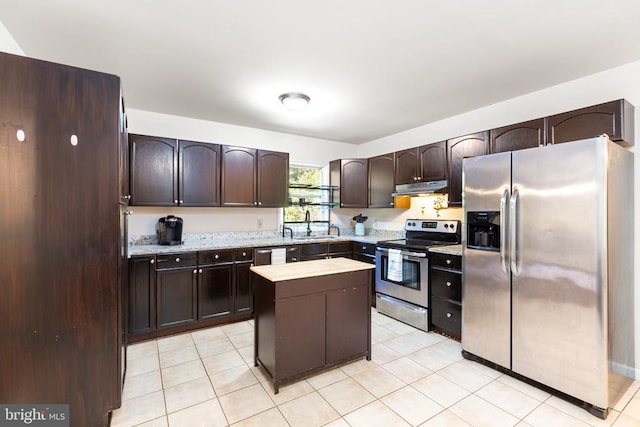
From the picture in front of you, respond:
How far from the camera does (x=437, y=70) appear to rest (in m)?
2.56

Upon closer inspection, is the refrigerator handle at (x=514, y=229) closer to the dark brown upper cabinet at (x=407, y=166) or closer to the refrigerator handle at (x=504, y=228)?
the refrigerator handle at (x=504, y=228)

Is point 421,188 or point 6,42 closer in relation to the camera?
Result: point 6,42

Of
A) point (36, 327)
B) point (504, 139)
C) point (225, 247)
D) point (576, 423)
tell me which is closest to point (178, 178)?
point (225, 247)

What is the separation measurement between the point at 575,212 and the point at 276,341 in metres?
2.28

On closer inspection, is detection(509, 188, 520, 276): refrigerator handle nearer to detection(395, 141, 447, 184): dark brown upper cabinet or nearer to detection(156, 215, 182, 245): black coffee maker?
detection(395, 141, 447, 184): dark brown upper cabinet

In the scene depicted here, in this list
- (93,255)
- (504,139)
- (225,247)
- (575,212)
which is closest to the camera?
(93,255)

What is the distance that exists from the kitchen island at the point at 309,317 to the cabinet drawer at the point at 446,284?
102 cm

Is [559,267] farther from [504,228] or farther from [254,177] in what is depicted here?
[254,177]

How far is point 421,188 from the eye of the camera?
12.3 feet

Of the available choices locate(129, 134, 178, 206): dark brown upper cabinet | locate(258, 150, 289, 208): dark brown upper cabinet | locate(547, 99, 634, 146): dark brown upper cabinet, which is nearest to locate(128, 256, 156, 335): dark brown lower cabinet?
locate(129, 134, 178, 206): dark brown upper cabinet

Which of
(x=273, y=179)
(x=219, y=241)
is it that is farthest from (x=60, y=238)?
(x=273, y=179)

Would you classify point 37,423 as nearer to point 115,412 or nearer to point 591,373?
point 115,412

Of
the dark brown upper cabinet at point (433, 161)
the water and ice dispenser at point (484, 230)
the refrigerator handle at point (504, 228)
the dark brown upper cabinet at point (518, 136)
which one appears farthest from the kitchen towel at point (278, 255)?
the dark brown upper cabinet at point (518, 136)
